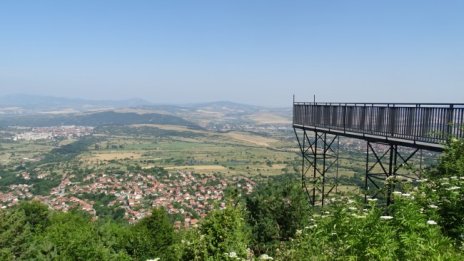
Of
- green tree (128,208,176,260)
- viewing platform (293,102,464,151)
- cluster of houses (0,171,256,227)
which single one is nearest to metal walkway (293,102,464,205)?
viewing platform (293,102,464,151)

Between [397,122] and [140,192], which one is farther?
[140,192]

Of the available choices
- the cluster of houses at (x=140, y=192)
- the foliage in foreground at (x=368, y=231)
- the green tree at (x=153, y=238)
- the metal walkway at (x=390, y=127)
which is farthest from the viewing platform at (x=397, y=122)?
the cluster of houses at (x=140, y=192)

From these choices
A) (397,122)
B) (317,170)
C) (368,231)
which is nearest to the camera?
(368,231)

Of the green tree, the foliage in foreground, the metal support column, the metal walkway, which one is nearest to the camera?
the foliage in foreground

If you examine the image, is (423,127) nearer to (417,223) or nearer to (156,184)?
(417,223)

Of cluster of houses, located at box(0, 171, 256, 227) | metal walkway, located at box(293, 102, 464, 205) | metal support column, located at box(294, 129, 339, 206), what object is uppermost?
metal walkway, located at box(293, 102, 464, 205)

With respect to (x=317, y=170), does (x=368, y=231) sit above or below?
above

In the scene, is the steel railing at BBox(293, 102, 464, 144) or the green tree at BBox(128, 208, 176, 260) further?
the green tree at BBox(128, 208, 176, 260)

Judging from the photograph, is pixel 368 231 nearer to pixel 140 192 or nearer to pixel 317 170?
pixel 317 170

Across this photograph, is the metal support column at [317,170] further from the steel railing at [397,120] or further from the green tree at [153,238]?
the green tree at [153,238]

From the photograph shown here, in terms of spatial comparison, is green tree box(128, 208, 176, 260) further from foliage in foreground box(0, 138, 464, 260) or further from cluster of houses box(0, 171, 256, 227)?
cluster of houses box(0, 171, 256, 227)

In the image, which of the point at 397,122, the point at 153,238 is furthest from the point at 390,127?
the point at 153,238

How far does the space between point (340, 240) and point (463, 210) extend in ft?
6.69

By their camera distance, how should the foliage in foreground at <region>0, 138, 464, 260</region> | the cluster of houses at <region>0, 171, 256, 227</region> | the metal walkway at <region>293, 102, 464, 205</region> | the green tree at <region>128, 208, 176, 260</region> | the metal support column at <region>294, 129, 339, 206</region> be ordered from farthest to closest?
the cluster of houses at <region>0, 171, 256, 227</region>, the green tree at <region>128, 208, 176, 260</region>, the metal support column at <region>294, 129, 339, 206</region>, the metal walkway at <region>293, 102, 464, 205</region>, the foliage in foreground at <region>0, 138, 464, 260</region>
